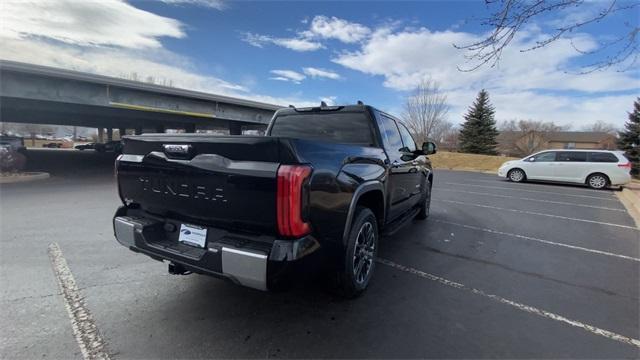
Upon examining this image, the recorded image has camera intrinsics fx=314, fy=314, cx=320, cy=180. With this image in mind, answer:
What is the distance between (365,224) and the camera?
3166 millimetres

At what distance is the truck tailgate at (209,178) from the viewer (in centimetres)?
222

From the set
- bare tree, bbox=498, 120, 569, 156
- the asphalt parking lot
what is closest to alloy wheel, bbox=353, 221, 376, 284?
the asphalt parking lot

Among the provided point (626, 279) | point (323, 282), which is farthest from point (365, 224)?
point (626, 279)

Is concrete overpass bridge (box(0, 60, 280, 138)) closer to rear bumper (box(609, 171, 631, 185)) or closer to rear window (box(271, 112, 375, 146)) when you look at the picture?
rear window (box(271, 112, 375, 146))

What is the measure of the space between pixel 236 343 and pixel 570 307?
3203 millimetres

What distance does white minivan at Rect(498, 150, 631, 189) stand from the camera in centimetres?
1300

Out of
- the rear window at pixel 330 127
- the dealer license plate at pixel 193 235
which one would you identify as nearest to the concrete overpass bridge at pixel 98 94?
the rear window at pixel 330 127

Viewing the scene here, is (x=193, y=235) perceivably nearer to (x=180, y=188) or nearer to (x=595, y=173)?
(x=180, y=188)

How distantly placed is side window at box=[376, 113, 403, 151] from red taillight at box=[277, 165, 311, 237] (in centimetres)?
207

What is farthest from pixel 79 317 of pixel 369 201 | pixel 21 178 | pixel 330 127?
pixel 21 178

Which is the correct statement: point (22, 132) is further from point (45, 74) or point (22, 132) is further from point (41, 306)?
point (41, 306)

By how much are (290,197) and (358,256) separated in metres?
1.30

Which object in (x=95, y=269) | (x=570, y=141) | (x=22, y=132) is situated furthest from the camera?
(x=22, y=132)

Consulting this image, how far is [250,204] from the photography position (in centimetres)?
227
